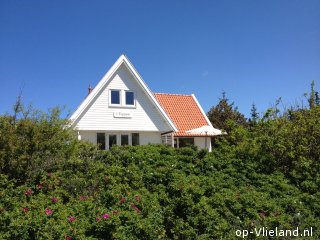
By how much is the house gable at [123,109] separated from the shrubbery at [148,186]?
1191 centimetres

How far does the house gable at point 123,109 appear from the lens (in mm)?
22547

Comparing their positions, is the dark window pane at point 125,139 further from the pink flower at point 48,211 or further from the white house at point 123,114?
the pink flower at point 48,211

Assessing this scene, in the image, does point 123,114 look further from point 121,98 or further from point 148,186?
point 148,186

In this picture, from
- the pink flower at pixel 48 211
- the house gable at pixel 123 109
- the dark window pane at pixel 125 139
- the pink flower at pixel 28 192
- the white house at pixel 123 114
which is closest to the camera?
the pink flower at pixel 48 211

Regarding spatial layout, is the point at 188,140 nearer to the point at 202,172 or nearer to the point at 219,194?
the point at 202,172

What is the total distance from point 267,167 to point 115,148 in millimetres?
4248

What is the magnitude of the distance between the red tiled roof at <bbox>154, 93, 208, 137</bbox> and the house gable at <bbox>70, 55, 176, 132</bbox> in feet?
11.5

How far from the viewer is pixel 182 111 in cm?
2934

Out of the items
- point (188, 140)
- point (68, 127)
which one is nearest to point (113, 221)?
point (68, 127)

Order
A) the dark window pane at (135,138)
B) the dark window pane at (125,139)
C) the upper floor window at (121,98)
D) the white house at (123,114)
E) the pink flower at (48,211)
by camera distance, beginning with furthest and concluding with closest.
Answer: the dark window pane at (135,138)
the dark window pane at (125,139)
the upper floor window at (121,98)
the white house at (123,114)
the pink flower at (48,211)

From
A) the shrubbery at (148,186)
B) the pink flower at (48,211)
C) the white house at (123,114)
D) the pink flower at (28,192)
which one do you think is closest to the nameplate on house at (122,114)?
the white house at (123,114)

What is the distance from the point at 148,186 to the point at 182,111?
21.5 metres

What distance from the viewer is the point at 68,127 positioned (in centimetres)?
925

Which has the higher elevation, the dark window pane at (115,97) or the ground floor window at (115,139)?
the dark window pane at (115,97)
